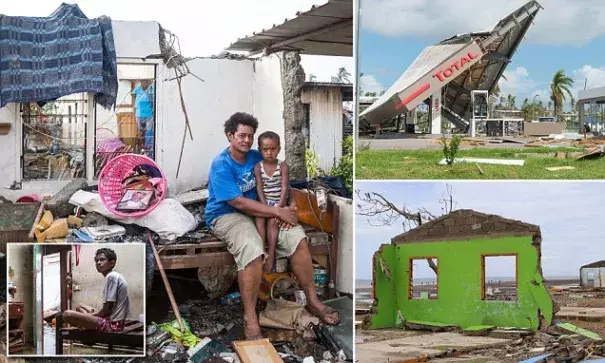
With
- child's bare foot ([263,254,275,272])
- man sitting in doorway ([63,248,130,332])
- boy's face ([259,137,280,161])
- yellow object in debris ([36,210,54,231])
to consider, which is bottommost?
man sitting in doorway ([63,248,130,332])

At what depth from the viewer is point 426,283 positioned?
5.33m

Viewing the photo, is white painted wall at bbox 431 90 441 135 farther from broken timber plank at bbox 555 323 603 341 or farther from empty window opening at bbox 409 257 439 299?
broken timber plank at bbox 555 323 603 341

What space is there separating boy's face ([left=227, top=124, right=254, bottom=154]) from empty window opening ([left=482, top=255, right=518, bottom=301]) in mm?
1777

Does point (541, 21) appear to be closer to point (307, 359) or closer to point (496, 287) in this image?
point (496, 287)

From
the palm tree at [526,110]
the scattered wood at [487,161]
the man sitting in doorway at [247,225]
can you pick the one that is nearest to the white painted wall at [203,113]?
the man sitting in doorway at [247,225]

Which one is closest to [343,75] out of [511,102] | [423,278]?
[511,102]

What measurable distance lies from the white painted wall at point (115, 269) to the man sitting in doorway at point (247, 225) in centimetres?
55

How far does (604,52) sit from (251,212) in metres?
2.55

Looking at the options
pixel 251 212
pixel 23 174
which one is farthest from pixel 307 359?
pixel 23 174

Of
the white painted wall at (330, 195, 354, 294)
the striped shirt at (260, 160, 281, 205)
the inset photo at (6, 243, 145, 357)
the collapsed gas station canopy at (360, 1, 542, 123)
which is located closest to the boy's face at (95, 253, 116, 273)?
the inset photo at (6, 243, 145, 357)

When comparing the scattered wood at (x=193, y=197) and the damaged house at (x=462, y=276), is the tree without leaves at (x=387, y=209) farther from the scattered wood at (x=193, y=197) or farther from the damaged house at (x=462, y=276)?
the scattered wood at (x=193, y=197)

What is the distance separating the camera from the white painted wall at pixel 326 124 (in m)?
5.41

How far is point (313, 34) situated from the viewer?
5547 millimetres

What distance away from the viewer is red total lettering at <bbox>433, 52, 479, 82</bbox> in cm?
517
